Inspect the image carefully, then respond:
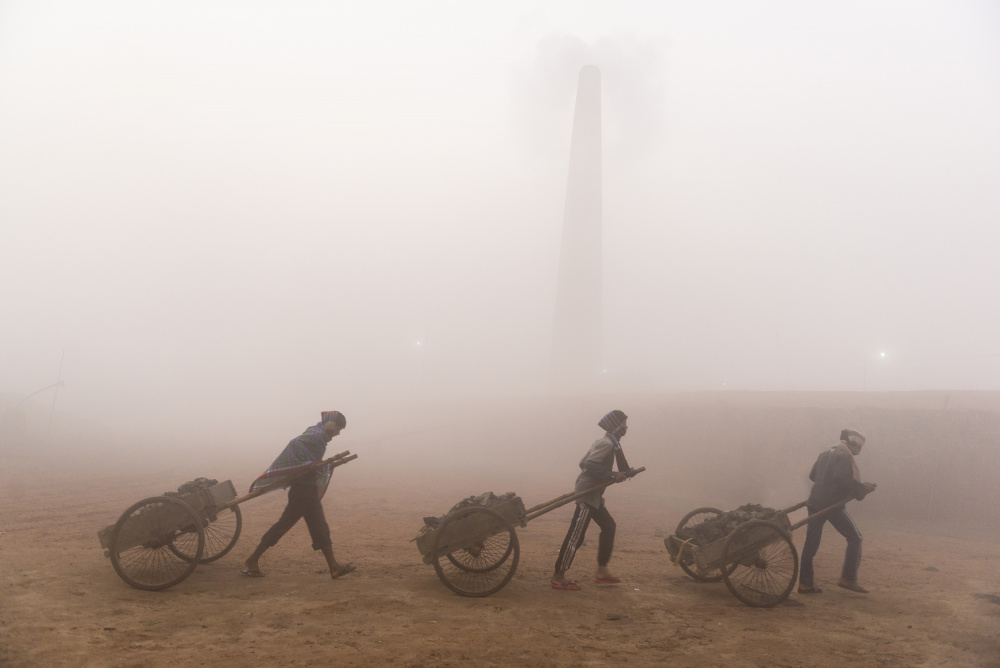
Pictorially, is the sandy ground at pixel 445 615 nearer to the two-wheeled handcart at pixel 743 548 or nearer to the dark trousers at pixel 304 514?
the two-wheeled handcart at pixel 743 548

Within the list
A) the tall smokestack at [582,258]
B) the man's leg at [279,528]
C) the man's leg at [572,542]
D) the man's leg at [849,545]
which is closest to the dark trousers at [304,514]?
the man's leg at [279,528]

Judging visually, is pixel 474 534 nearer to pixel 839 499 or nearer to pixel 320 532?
pixel 320 532

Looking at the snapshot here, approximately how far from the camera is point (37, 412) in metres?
32.6

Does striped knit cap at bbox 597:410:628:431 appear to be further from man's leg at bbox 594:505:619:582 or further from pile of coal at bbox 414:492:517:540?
pile of coal at bbox 414:492:517:540

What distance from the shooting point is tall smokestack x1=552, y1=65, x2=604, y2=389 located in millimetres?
45469

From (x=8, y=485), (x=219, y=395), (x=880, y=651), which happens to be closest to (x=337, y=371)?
(x=219, y=395)

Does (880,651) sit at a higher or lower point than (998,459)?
lower

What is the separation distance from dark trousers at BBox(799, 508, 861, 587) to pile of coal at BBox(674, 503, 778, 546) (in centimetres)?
69

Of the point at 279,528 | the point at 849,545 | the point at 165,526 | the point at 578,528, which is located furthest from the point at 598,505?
the point at 165,526

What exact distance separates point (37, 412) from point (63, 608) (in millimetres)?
34587

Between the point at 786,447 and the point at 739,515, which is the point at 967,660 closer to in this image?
the point at 739,515

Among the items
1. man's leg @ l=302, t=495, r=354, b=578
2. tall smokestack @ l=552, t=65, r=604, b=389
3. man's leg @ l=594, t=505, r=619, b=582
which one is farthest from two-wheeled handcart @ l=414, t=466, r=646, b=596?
tall smokestack @ l=552, t=65, r=604, b=389

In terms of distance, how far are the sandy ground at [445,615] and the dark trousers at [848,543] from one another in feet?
→ 0.89

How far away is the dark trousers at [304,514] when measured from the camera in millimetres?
6449
